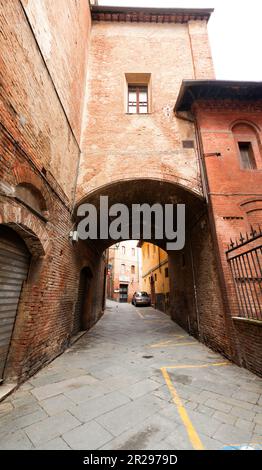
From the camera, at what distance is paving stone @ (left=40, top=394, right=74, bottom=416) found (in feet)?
8.97

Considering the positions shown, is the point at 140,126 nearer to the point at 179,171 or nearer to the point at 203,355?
the point at 179,171

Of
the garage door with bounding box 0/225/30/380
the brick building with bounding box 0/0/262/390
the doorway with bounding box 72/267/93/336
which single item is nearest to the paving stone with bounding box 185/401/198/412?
the brick building with bounding box 0/0/262/390

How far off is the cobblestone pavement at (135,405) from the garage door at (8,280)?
36.1 inches

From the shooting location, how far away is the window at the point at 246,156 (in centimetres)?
651

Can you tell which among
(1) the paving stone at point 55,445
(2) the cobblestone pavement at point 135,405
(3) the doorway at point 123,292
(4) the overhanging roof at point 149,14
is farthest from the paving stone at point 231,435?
(3) the doorway at point 123,292

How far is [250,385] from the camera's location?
349 cm

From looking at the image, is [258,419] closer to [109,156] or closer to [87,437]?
[87,437]

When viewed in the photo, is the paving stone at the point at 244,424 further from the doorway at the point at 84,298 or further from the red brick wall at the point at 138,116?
the doorway at the point at 84,298

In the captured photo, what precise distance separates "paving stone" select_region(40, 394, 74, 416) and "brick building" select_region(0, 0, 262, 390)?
2.95 ft

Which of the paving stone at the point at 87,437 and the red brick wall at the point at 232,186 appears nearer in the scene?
the paving stone at the point at 87,437

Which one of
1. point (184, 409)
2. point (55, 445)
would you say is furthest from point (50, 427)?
point (184, 409)

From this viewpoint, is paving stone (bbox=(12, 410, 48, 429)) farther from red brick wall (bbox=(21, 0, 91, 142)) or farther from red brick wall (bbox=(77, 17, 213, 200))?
red brick wall (bbox=(21, 0, 91, 142))

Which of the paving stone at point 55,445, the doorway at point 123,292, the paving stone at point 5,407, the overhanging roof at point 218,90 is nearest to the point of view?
the paving stone at point 55,445
